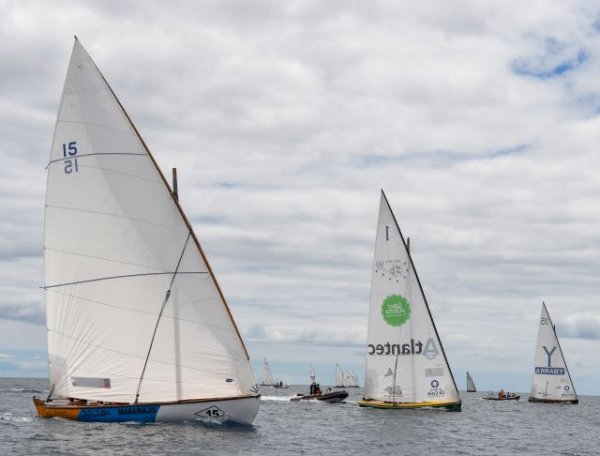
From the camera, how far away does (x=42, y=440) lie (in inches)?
1671

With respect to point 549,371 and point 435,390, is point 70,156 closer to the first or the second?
point 435,390

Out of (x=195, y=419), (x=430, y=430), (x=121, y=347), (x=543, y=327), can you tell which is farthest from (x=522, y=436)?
(x=543, y=327)

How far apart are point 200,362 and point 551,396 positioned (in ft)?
260

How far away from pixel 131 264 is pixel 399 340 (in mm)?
30653

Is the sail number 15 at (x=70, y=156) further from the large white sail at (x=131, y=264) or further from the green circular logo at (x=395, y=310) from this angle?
the green circular logo at (x=395, y=310)

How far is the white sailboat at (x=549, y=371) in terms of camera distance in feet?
354

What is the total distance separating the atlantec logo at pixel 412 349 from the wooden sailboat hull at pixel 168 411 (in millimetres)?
25966

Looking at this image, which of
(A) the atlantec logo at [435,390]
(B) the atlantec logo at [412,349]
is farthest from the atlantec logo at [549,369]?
(B) the atlantec logo at [412,349]

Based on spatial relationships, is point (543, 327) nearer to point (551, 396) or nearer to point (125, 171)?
point (551, 396)

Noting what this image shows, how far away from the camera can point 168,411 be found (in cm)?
4400

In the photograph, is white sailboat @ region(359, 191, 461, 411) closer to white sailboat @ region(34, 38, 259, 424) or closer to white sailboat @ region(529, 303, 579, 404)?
white sailboat @ region(34, 38, 259, 424)

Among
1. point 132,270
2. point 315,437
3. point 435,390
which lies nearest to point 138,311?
point 132,270

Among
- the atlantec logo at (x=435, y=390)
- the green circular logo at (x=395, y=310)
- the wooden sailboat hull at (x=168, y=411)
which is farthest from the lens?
the green circular logo at (x=395, y=310)

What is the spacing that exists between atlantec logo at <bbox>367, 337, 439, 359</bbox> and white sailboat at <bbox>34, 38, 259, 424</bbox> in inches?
1045
